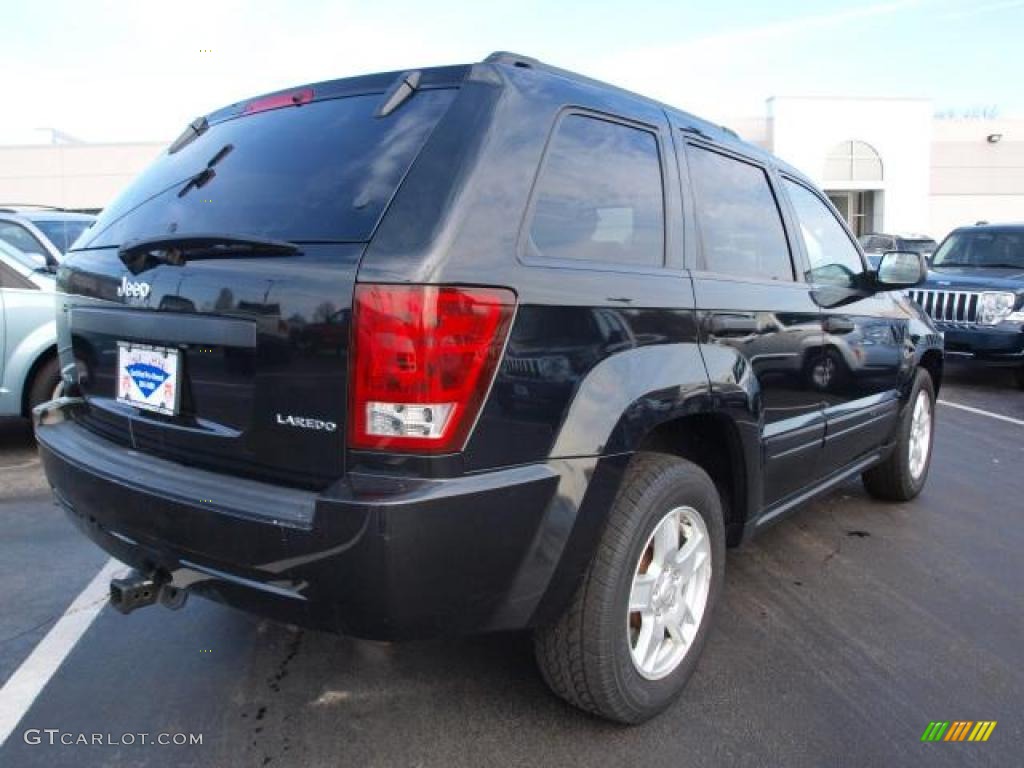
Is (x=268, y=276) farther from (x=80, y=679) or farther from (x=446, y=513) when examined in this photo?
(x=80, y=679)

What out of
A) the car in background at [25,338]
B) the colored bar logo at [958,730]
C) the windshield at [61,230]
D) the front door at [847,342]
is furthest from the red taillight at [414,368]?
the windshield at [61,230]

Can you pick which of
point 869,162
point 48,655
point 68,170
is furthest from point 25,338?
point 68,170

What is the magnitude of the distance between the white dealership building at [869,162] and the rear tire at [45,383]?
36.3 m

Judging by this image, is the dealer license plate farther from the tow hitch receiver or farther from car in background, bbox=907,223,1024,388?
car in background, bbox=907,223,1024,388

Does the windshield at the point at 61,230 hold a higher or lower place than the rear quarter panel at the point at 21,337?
higher

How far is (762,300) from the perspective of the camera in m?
3.08

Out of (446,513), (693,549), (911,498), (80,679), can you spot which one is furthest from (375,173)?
(911,498)

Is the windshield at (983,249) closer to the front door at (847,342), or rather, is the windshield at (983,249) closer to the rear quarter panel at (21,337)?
the front door at (847,342)

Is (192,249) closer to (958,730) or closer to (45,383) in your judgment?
(958,730)

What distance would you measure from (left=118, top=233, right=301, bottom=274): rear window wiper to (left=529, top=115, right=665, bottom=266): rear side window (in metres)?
0.69

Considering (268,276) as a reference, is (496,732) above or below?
below

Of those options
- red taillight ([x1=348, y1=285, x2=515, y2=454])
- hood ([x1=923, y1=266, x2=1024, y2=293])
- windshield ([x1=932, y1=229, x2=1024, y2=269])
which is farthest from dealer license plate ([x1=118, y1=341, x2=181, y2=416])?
windshield ([x1=932, y1=229, x2=1024, y2=269])

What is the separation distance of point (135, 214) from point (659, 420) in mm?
1859

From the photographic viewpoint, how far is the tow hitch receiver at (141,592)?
232 cm
